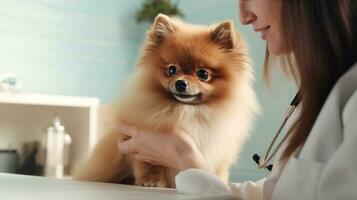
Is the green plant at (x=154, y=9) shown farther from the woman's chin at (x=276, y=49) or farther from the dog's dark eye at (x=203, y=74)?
the woman's chin at (x=276, y=49)

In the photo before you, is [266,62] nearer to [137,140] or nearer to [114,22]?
[137,140]

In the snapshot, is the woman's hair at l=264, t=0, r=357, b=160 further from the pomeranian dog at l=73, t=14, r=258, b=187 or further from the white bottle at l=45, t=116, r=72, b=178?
the white bottle at l=45, t=116, r=72, b=178

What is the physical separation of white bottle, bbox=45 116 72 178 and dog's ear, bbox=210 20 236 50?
1431 millimetres

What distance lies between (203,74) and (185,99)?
0.09m

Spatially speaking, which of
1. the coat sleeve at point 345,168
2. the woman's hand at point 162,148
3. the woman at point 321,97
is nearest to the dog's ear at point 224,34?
the woman's hand at point 162,148

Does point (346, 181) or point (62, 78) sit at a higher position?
point (62, 78)

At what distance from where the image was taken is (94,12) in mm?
2900

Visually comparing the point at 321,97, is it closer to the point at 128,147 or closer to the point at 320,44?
the point at 320,44

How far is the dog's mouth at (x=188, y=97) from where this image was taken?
122cm

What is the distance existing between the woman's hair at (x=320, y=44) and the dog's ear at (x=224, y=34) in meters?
0.63

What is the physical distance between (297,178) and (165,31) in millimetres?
781

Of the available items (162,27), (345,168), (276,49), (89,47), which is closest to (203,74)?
(162,27)

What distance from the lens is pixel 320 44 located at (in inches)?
26.3

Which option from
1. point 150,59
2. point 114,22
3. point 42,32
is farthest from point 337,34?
point 114,22
